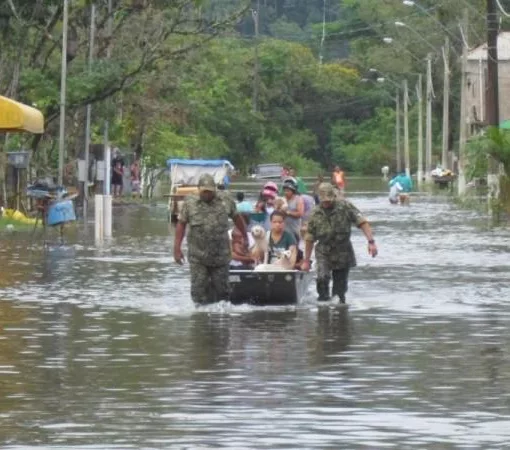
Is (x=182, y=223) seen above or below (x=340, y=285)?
above

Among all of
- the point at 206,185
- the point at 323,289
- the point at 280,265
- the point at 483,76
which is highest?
the point at 483,76

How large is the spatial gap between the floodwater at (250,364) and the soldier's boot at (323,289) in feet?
1.16

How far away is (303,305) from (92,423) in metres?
9.68

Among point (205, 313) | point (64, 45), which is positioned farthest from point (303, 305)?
point (64, 45)

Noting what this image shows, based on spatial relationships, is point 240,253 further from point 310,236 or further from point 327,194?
point 327,194

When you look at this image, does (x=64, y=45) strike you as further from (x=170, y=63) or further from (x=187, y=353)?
(x=187, y=353)

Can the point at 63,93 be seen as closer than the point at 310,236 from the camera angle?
No

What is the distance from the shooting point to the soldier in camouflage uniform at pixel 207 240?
2034cm

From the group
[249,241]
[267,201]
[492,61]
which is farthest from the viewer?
[492,61]

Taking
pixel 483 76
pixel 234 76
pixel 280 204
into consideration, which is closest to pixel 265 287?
pixel 280 204

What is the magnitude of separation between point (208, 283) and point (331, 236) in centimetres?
166

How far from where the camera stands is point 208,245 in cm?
2034

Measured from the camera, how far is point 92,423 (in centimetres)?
1215

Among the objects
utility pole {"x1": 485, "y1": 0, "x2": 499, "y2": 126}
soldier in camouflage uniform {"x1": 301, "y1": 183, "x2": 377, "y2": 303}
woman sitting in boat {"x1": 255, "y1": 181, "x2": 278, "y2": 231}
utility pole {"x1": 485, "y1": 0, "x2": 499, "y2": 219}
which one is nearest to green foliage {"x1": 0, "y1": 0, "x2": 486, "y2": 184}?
utility pole {"x1": 485, "y1": 0, "x2": 499, "y2": 219}
